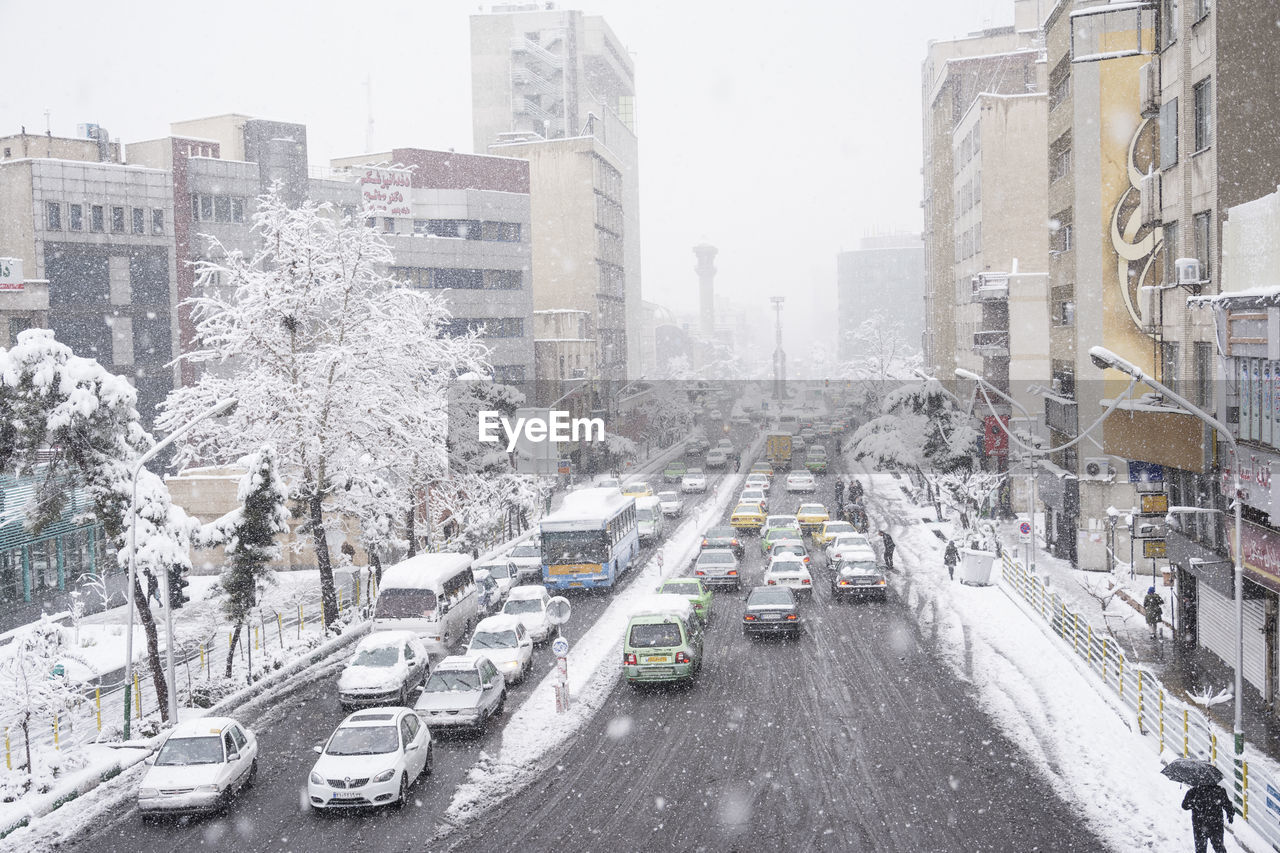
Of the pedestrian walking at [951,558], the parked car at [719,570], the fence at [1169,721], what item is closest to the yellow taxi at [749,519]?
the pedestrian walking at [951,558]

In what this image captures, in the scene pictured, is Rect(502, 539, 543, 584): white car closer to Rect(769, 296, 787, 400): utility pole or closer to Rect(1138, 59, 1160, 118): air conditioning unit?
Rect(1138, 59, 1160, 118): air conditioning unit

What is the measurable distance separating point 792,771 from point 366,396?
18405 mm

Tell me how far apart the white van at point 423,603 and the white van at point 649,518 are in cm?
1764

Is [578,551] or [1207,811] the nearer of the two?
[1207,811]

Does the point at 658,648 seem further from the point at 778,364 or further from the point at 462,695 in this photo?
the point at 778,364

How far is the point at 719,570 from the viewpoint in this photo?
118ft

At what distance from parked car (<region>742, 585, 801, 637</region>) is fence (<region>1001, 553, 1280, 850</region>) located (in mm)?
6583

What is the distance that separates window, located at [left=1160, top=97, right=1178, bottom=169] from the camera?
1079 inches

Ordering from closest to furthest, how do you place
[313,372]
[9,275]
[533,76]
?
1. [313,372]
2. [9,275]
3. [533,76]

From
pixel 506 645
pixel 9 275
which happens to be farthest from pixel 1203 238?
pixel 9 275

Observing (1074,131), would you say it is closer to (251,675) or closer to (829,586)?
(829,586)

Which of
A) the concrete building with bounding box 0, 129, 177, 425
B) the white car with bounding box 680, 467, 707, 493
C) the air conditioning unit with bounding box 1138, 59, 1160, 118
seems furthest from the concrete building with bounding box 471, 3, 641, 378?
the air conditioning unit with bounding box 1138, 59, 1160, 118

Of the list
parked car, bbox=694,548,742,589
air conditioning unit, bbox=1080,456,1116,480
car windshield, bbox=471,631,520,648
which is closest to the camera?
car windshield, bbox=471,631,520,648

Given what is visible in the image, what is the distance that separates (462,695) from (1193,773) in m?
12.6
